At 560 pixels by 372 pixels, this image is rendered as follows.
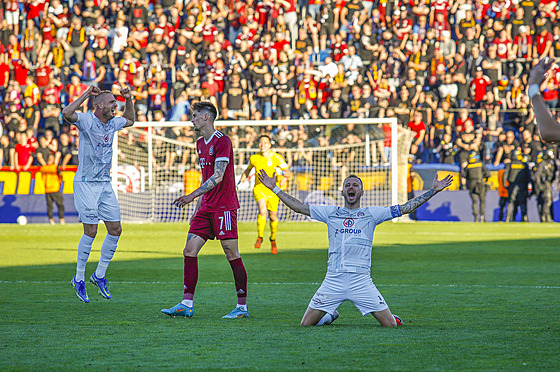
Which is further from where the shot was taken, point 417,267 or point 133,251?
point 133,251

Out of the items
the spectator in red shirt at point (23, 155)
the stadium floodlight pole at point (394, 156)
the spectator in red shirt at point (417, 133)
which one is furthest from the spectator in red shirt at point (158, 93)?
the spectator in red shirt at point (417, 133)

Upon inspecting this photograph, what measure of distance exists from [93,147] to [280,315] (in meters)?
2.74

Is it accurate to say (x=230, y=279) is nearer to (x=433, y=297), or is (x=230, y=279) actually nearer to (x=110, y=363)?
(x=433, y=297)

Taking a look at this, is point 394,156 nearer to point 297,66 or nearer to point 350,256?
point 297,66

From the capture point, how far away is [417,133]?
27.6m

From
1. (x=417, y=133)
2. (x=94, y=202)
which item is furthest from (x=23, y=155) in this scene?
(x=94, y=202)

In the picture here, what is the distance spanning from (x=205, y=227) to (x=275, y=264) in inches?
232

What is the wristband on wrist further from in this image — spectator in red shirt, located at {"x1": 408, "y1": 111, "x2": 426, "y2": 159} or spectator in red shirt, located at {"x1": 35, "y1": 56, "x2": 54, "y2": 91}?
spectator in red shirt, located at {"x1": 35, "y1": 56, "x2": 54, "y2": 91}

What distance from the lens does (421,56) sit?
93.7ft

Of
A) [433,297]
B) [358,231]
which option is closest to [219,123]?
[433,297]

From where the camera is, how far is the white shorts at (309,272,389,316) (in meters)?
7.28

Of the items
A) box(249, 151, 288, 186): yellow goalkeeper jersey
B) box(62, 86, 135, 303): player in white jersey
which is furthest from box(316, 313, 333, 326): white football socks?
box(249, 151, 288, 186): yellow goalkeeper jersey

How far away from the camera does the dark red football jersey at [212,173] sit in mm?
8258

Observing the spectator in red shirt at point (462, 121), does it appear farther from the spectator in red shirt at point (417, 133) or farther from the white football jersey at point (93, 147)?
the white football jersey at point (93, 147)
